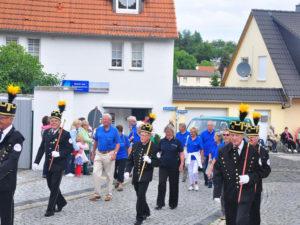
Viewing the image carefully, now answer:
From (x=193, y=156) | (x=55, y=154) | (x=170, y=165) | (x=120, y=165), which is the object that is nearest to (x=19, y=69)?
(x=120, y=165)

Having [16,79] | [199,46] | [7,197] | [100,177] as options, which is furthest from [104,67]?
[199,46]

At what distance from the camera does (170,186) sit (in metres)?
14.7

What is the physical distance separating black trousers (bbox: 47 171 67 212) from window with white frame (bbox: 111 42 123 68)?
22.3m

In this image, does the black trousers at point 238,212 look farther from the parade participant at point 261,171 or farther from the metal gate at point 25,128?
the metal gate at point 25,128

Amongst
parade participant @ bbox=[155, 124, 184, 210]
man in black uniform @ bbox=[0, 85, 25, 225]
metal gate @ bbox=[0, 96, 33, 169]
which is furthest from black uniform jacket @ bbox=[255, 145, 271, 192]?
→ metal gate @ bbox=[0, 96, 33, 169]

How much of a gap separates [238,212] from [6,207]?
3.20 m

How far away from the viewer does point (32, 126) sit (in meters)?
21.3

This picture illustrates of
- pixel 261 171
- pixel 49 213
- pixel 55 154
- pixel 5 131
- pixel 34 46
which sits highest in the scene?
pixel 34 46

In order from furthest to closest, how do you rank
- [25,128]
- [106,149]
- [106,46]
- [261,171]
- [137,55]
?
[137,55], [106,46], [25,128], [106,149], [261,171]

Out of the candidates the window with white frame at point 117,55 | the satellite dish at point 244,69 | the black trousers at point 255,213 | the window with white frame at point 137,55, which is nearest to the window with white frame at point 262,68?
the satellite dish at point 244,69

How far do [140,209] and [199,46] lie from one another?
448ft

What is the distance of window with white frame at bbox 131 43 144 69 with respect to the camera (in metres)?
35.6

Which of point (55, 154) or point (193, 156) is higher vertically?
point (55, 154)

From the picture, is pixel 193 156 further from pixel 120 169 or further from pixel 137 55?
pixel 137 55
